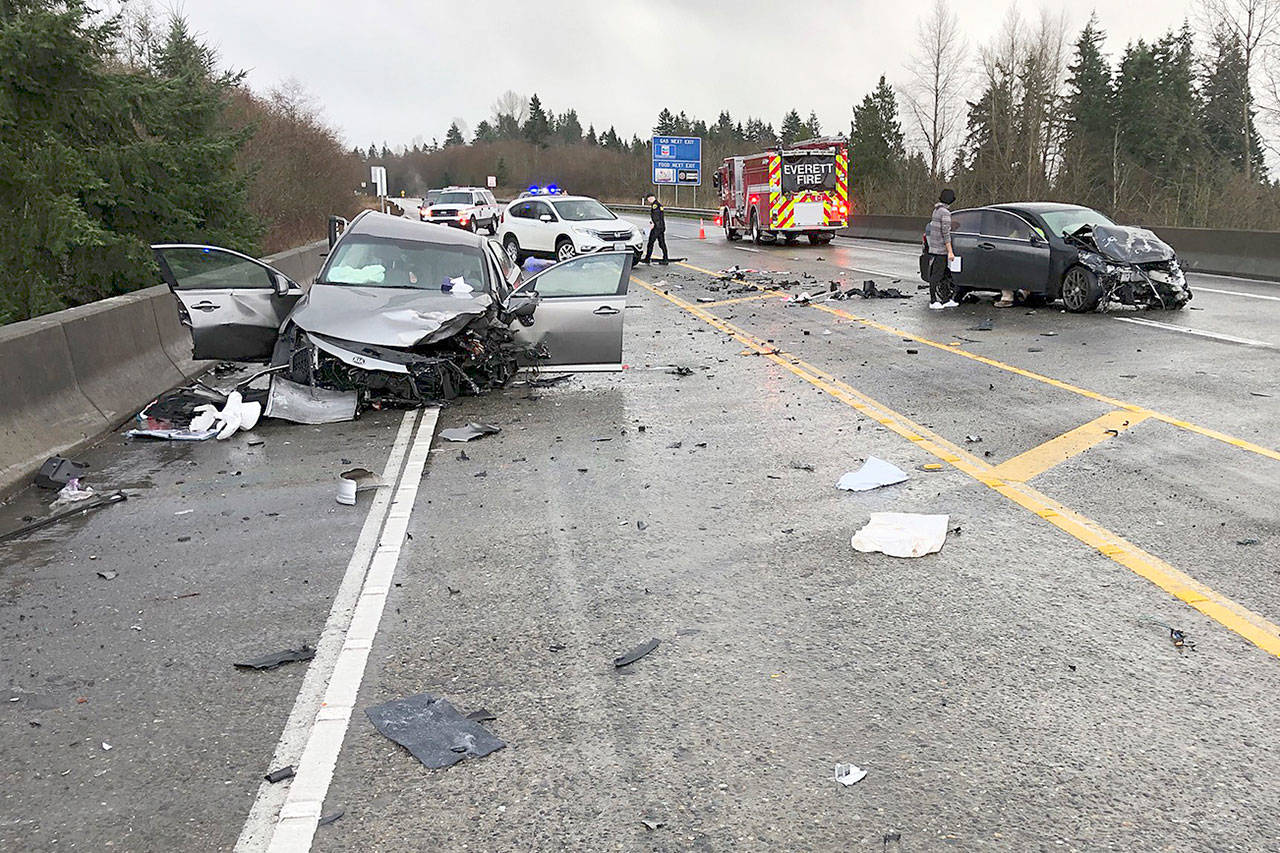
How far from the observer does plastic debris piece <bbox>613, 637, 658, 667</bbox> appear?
437 centimetres

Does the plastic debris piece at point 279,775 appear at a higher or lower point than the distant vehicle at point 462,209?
lower

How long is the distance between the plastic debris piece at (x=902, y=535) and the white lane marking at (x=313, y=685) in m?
2.68

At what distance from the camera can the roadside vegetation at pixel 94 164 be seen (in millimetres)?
12781

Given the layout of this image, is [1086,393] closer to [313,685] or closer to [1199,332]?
[1199,332]

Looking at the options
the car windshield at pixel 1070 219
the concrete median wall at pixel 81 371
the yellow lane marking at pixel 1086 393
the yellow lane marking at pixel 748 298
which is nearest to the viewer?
the yellow lane marking at pixel 1086 393

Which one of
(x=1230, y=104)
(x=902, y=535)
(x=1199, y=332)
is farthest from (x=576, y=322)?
A: (x=1230, y=104)

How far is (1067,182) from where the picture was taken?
52719 millimetres

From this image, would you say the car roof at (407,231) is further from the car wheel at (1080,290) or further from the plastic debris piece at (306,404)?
the car wheel at (1080,290)

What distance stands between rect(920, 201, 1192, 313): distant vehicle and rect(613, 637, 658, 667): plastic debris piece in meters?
12.8

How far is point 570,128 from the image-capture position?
185 metres

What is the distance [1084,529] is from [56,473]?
677 centimetres

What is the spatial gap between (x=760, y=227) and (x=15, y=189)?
25.3 m

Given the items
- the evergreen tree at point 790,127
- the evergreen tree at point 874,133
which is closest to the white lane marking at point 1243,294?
the evergreen tree at point 874,133

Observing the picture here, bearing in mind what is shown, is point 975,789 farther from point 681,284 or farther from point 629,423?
point 681,284
